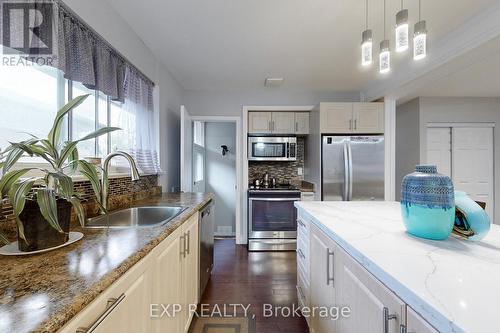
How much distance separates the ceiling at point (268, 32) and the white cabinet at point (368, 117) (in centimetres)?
41

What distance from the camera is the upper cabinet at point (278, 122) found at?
12.1 feet

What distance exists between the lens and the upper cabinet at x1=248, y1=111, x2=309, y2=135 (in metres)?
3.68

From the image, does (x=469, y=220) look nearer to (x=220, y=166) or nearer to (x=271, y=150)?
(x=271, y=150)

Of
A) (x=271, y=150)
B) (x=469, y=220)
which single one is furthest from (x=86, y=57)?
(x=271, y=150)

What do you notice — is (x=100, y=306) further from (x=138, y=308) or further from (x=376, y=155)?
(x=376, y=155)

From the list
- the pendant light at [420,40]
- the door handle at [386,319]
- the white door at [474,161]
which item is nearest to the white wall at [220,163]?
the pendant light at [420,40]

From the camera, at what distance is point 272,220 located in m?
3.47

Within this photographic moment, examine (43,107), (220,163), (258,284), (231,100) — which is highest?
(231,100)

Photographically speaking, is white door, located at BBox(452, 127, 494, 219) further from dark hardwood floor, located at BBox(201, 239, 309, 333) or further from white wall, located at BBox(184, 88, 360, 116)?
dark hardwood floor, located at BBox(201, 239, 309, 333)

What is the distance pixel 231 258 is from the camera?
3.15 m

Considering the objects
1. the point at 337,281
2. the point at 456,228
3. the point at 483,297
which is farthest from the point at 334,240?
the point at 483,297

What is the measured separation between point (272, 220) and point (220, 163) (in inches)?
63.0

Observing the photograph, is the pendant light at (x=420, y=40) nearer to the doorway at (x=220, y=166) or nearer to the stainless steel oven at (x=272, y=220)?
the stainless steel oven at (x=272, y=220)

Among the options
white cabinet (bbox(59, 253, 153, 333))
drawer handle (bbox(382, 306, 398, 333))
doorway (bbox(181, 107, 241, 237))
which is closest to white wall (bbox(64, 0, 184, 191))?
doorway (bbox(181, 107, 241, 237))
